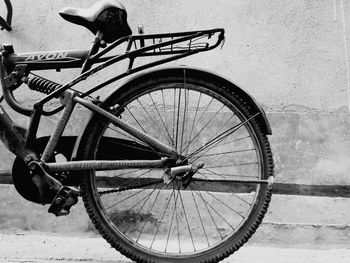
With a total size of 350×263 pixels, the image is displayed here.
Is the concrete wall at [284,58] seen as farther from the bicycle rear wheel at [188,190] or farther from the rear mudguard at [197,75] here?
the rear mudguard at [197,75]

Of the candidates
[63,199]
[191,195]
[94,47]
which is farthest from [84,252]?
[94,47]

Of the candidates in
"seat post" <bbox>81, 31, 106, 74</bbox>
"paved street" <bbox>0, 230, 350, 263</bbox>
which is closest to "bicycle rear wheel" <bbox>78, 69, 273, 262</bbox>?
"paved street" <bbox>0, 230, 350, 263</bbox>

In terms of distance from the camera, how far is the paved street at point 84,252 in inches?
118

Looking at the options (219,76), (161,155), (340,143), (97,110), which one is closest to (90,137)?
(97,110)

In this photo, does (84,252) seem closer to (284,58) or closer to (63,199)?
(63,199)

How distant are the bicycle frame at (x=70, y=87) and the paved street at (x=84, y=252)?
0.68m

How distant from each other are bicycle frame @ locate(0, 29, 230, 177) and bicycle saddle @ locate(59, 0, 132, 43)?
0.22ft

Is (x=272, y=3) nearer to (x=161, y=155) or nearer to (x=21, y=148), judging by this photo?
(x=161, y=155)

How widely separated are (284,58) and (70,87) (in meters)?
1.71

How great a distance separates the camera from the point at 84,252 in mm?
3133

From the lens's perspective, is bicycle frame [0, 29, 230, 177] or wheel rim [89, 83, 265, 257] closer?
bicycle frame [0, 29, 230, 177]

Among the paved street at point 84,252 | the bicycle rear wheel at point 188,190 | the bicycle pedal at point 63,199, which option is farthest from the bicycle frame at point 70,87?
the paved street at point 84,252

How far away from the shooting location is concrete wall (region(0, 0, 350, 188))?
11.8 feet

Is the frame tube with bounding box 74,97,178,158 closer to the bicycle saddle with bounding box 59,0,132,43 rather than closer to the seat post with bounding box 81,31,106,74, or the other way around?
the seat post with bounding box 81,31,106,74
